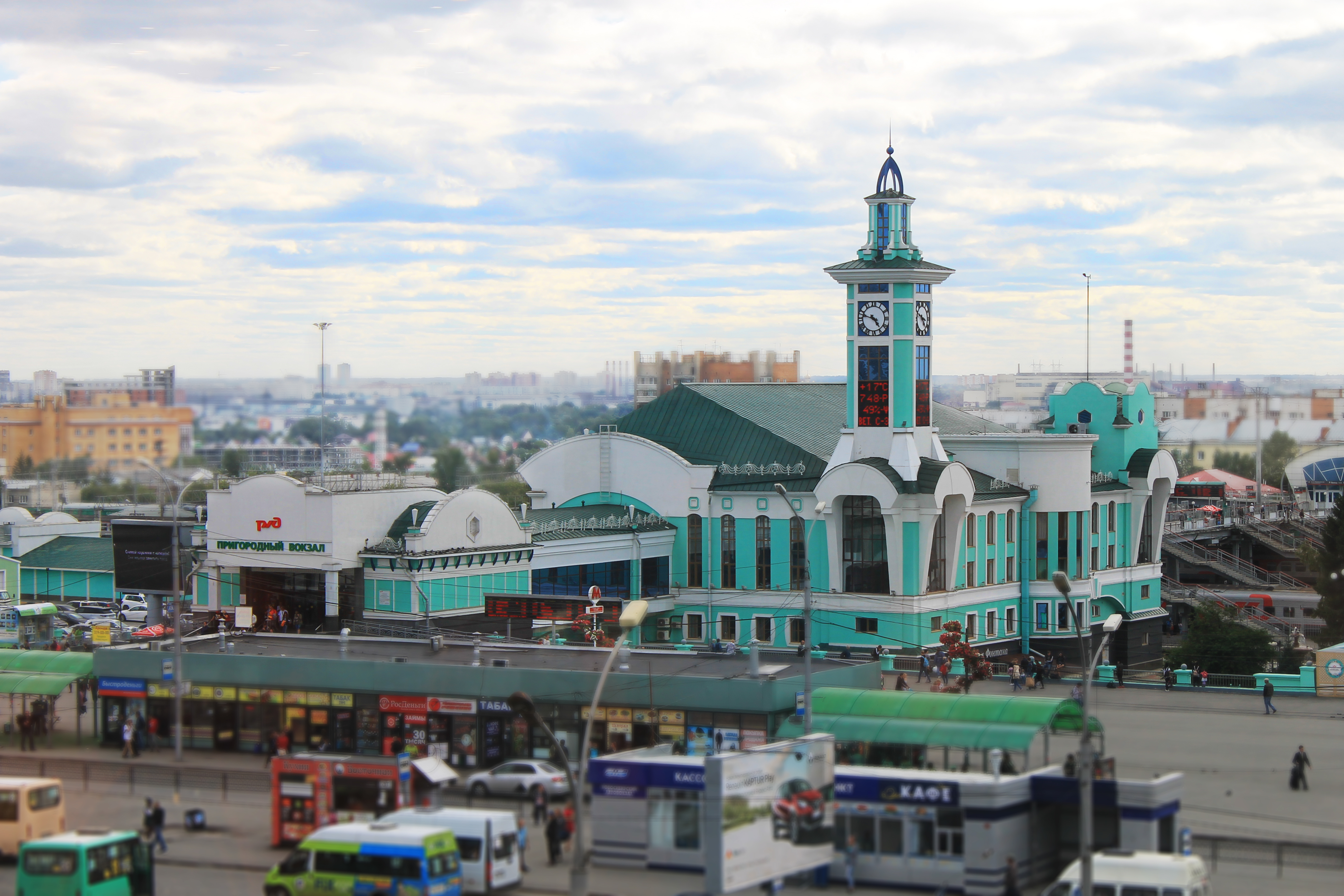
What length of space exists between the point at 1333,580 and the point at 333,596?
53701 millimetres

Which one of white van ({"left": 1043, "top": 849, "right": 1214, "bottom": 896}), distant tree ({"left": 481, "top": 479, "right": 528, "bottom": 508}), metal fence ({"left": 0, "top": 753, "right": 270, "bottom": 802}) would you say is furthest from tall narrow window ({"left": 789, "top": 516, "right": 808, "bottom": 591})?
white van ({"left": 1043, "top": 849, "right": 1214, "bottom": 896})

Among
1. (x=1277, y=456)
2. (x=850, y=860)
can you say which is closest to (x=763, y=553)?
(x=850, y=860)

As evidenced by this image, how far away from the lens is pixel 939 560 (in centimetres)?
8306

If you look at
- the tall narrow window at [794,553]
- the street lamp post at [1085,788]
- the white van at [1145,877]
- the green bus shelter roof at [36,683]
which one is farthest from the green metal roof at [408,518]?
the white van at [1145,877]

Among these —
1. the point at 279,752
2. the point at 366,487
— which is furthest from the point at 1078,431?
the point at 279,752

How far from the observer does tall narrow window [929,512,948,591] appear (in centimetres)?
8275

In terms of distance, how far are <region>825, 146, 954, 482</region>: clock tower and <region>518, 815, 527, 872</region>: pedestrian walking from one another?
148 feet

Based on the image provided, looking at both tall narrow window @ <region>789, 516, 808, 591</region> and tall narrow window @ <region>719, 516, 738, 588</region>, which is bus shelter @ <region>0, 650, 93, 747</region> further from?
tall narrow window @ <region>789, 516, 808, 591</region>

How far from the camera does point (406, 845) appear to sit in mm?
35750

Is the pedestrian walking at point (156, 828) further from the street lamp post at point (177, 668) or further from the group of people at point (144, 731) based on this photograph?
the group of people at point (144, 731)

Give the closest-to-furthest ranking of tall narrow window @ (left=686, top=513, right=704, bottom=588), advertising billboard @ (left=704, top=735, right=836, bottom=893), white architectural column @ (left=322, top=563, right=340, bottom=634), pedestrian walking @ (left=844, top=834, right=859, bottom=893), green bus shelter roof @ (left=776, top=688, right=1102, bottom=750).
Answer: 1. advertising billboard @ (left=704, top=735, right=836, bottom=893)
2. pedestrian walking @ (left=844, top=834, right=859, bottom=893)
3. green bus shelter roof @ (left=776, top=688, right=1102, bottom=750)
4. white architectural column @ (left=322, top=563, right=340, bottom=634)
5. tall narrow window @ (left=686, top=513, right=704, bottom=588)

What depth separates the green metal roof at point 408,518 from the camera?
76.9 metres

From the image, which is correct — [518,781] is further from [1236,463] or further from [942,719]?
[1236,463]

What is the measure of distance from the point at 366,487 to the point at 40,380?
1969 inches
